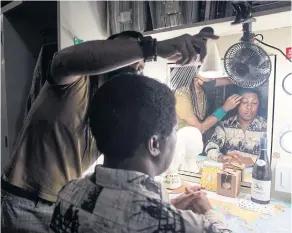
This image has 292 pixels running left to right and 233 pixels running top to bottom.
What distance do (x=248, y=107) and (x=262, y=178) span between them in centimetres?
35

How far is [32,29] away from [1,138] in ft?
2.13

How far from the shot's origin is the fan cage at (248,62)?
0.92 meters

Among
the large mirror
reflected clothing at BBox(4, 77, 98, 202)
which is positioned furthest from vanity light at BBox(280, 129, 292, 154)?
A: reflected clothing at BBox(4, 77, 98, 202)

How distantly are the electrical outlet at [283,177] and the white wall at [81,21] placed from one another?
1.08 m

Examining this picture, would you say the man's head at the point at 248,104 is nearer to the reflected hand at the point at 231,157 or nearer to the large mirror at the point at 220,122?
the large mirror at the point at 220,122

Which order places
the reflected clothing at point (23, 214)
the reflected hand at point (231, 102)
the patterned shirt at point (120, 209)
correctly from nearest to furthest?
the patterned shirt at point (120, 209) → the reflected clothing at point (23, 214) → the reflected hand at point (231, 102)

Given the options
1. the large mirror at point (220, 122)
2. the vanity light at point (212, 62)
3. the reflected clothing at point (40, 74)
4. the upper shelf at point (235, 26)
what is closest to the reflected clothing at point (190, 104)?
the large mirror at point (220, 122)

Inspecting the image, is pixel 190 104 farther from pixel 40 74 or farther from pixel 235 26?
pixel 40 74

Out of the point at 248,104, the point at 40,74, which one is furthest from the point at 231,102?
the point at 40,74

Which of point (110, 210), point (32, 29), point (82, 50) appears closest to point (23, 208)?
point (110, 210)

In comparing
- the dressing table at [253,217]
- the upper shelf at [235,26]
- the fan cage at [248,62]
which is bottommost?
the dressing table at [253,217]

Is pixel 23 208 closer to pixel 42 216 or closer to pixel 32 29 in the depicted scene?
pixel 42 216

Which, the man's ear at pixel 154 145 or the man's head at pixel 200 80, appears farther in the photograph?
the man's head at pixel 200 80

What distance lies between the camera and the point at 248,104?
1.24m
